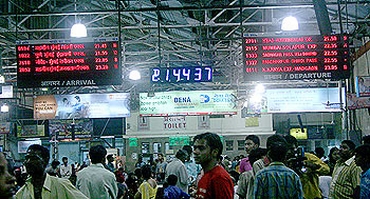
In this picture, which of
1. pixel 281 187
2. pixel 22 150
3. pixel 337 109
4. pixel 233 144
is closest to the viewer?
pixel 281 187

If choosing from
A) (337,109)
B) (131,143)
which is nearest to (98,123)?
(131,143)

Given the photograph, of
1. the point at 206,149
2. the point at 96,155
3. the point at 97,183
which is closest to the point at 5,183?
the point at 206,149

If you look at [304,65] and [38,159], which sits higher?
[304,65]

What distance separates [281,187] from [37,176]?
2294mm

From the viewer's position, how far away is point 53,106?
23.0m

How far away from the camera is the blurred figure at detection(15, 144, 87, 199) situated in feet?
15.7

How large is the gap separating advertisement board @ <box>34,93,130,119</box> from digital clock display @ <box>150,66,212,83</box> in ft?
32.7

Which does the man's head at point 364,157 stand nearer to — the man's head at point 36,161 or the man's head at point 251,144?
the man's head at point 251,144

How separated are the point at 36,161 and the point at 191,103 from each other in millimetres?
17259

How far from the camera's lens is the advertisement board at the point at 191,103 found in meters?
22.2

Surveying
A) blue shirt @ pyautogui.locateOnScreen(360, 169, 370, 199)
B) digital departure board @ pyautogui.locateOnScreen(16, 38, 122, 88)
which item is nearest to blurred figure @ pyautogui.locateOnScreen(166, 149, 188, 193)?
digital departure board @ pyautogui.locateOnScreen(16, 38, 122, 88)

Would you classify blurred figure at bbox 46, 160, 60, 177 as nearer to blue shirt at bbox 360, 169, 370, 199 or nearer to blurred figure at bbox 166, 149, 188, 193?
blurred figure at bbox 166, 149, 188, 193

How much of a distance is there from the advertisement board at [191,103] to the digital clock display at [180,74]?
29.5 ft

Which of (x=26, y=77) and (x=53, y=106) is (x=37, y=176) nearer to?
(x=26, y=77)
